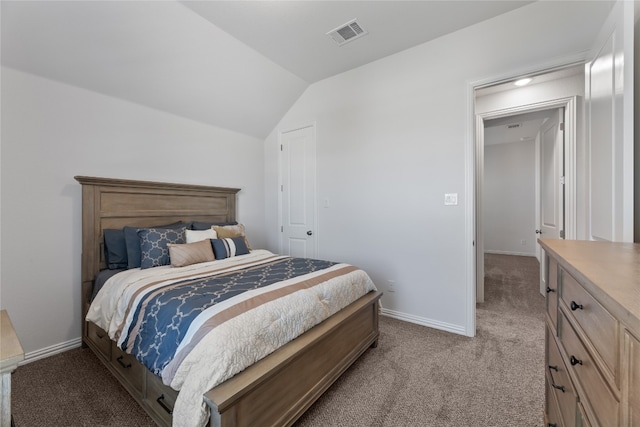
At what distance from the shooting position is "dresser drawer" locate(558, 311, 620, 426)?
0.57 metres

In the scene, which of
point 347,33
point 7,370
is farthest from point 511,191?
point 7,370

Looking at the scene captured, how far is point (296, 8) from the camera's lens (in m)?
2.26

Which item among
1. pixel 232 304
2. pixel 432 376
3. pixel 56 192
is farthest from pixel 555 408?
pixel 56 192

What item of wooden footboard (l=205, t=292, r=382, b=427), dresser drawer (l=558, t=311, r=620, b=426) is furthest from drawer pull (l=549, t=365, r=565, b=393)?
wooden footboard (l=205, t=292, r=382, b=427)

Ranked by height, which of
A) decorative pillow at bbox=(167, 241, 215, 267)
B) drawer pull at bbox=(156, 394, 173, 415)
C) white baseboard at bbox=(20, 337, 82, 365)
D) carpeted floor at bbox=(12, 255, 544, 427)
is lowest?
carpeted floor at bbox=(12, 255, 544, 427)

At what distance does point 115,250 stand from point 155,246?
0.40 m

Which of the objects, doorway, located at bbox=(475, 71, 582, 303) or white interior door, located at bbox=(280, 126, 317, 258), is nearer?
doorway, located at bbox=(475, 71, 582, 303)

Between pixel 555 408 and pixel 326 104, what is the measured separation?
11.1 ft

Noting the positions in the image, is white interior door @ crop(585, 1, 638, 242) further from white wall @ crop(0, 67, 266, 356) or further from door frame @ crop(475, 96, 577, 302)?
white wall @ crop(0, 67, 266, 356)

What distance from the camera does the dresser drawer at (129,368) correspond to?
1.62 meters

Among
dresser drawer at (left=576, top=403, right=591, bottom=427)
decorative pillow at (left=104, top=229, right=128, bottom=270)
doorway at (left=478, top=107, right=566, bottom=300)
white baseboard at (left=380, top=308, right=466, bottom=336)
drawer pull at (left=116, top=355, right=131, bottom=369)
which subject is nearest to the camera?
dresser drawer at (left=576, top=403, right=591, bottom=427)

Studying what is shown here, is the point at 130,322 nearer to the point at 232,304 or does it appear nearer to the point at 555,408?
the point at 232,304

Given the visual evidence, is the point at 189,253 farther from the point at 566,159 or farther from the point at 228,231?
the point at 566,159

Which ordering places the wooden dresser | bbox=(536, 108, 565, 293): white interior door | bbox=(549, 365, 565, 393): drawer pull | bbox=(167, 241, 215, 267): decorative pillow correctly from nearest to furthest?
the wooden dresser
bbox=(549, 365, 565, 393): drawer pull
bbox=(167, 241, 215, 267): decorative pillow
bbox=(536, 108, 565, 293): white interior door
